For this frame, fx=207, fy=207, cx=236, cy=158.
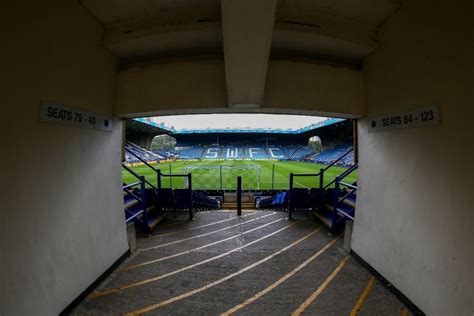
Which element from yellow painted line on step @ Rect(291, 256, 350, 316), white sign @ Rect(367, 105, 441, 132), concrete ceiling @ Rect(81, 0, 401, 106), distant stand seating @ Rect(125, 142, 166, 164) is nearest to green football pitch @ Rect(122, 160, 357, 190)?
concrete ceiling @ Rect(81, 0, 401, 106)

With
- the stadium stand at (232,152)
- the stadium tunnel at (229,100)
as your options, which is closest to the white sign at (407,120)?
the stadium tunnel at (229,100)

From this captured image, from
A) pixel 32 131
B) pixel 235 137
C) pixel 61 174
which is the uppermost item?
pixel 235 137

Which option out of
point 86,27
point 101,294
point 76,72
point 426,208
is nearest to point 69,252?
point 101,294

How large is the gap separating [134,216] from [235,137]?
45365 millimetres

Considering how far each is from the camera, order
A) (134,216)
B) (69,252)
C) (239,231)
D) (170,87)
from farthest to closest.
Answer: (239,231) → (134,216) → (170,87) → (69,252)

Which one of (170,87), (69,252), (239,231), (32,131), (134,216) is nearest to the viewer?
(32,131)

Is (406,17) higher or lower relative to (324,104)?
higher

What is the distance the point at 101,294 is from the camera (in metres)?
2.81

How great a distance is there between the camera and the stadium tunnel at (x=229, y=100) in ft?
6.51

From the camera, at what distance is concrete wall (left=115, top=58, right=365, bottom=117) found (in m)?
3.22

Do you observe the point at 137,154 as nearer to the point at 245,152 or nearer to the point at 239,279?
the point at 245,152

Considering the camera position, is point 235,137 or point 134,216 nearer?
point 134,216

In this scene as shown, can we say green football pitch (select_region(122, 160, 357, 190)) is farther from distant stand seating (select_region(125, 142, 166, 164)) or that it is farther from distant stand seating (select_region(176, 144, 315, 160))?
distant stand seating (select_region(176, 144, 315, 160))

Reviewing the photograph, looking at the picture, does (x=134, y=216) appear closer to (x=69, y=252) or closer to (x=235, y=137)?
(x=69, y=252)
